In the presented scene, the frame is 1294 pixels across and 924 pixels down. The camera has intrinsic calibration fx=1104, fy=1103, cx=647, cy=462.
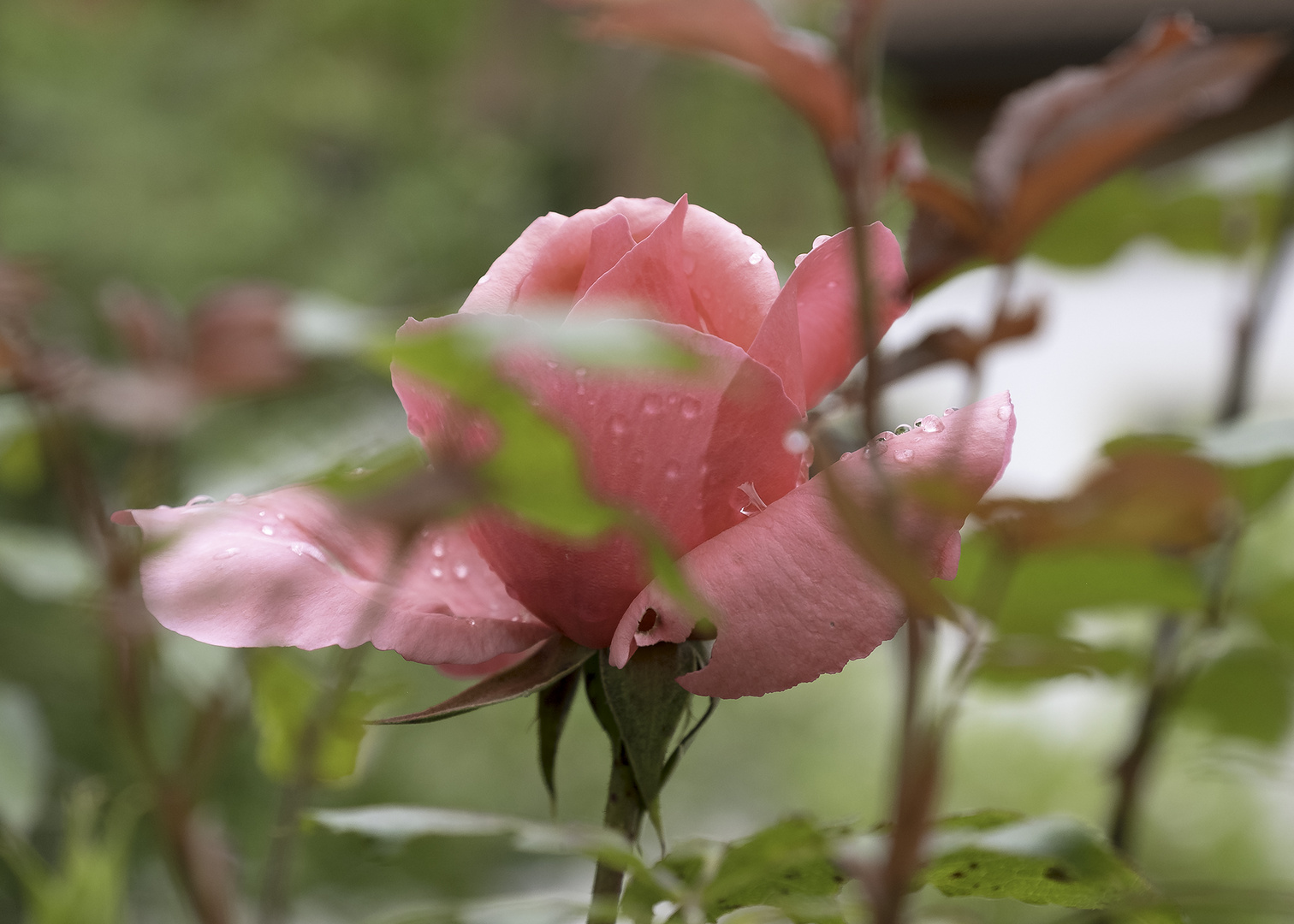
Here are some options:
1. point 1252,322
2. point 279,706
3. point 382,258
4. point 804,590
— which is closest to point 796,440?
point 804,590

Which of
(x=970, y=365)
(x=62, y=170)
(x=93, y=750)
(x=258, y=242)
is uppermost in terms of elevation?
(x=970, y=365)

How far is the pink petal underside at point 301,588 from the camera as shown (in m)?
0.18

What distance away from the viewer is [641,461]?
19 cm

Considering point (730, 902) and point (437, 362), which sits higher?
point (437, 362)

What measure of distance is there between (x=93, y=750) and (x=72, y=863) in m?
1.01

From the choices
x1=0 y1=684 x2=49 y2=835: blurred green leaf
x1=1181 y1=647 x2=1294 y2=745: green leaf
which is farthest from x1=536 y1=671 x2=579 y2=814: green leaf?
x1=1181 y1=647 x2=1294 y2=745: green leaf

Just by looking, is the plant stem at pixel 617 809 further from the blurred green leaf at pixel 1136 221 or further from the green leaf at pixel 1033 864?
the blurred green leaf at pixel 1136 221

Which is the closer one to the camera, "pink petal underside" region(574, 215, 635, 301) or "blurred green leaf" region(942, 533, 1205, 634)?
"pink petal underside" region(574, 215, 635, 301)

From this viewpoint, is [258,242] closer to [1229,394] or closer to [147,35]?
[147,35]

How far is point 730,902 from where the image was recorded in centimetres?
19

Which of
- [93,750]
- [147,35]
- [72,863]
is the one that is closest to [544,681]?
[72,863]

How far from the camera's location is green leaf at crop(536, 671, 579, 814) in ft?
0.69

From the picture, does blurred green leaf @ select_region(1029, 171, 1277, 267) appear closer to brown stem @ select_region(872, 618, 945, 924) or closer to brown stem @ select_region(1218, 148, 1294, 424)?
brown stem @ select_region(1218, 148, 1294, 424)

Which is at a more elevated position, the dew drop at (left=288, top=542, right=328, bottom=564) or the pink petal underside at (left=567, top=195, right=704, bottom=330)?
the pink petal underside at (left=567, top=195, right=704, bottom=330)
